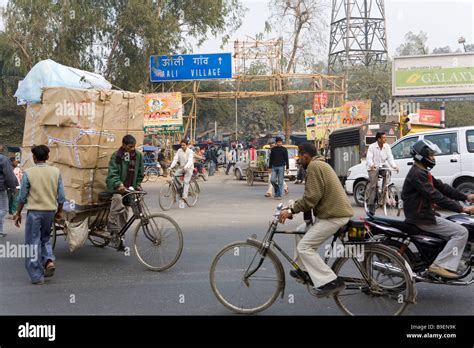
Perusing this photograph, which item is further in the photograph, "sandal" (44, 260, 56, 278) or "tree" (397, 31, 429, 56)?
"tree" (397, 31, 429, 56)

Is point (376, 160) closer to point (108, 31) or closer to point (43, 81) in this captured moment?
point (43, 81)

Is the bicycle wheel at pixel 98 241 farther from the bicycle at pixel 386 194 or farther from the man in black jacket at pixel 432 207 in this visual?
the bicycle at pixel 386 194

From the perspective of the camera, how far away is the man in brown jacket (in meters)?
4.75

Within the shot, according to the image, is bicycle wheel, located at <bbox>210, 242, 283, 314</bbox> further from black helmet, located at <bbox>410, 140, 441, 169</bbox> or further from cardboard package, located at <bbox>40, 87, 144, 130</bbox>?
cardboard package, located at <bbox>40, 87, 144, 130</bbox>

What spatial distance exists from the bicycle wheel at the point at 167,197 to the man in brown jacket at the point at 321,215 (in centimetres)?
902

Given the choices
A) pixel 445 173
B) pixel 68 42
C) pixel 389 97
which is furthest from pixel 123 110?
pixel 389 97

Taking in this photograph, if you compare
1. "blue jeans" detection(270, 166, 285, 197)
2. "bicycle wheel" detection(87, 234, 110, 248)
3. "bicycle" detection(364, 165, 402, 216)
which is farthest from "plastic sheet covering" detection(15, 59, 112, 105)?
"blue jeans" detection(270, 166, 285, 197)

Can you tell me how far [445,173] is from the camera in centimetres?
1183

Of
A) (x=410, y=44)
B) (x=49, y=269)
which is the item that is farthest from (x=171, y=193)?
(x=410, y=44)

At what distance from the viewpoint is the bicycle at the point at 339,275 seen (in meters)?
4.79

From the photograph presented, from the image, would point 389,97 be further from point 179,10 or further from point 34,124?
point 34,124

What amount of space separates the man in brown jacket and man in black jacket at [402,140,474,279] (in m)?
0.81

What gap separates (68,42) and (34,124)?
17.3 meters

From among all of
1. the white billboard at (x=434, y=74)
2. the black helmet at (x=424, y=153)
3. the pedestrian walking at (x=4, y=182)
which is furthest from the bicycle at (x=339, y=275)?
the white billboard at (x=434, y=74)
